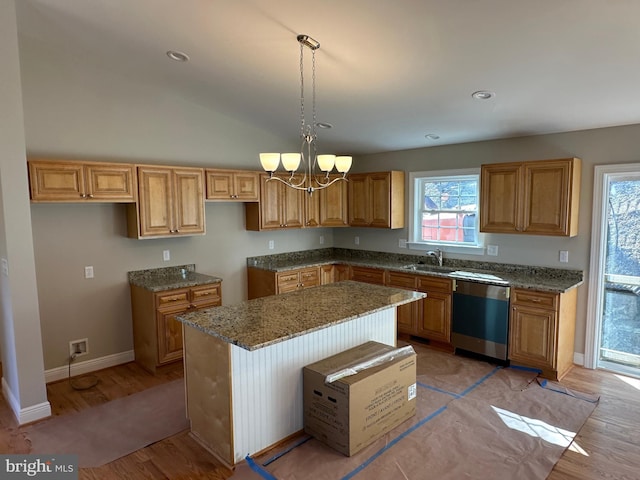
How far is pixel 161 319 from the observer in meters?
4.05

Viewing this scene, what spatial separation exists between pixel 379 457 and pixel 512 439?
3.32ft

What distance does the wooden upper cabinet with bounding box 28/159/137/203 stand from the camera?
344 cm

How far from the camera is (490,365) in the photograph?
14.0ft

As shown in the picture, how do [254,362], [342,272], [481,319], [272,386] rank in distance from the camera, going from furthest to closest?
[342,272] → [481,319] → [272,386] → [254,362]

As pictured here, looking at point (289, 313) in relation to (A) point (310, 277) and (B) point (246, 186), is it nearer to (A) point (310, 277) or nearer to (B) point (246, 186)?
(B) point (246, 186)

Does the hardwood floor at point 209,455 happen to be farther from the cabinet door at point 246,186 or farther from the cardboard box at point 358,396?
the cabinet door at point 246,186

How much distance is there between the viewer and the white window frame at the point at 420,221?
492 centimetres

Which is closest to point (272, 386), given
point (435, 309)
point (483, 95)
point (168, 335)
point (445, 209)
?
point (168, 335)


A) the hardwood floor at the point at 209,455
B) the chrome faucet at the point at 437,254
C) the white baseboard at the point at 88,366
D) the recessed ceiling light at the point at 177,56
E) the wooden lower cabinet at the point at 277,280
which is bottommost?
the hardwood floor at the point at 209,455

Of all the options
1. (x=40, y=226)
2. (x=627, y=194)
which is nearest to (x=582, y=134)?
(x=627, y=194)

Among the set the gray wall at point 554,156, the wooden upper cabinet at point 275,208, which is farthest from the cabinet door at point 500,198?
the wooden upper cabinet at point 275,208

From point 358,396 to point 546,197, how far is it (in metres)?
2.80

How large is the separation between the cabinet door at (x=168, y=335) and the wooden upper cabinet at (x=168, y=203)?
2.62 ft

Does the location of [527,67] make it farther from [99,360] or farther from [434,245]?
[99,360]
